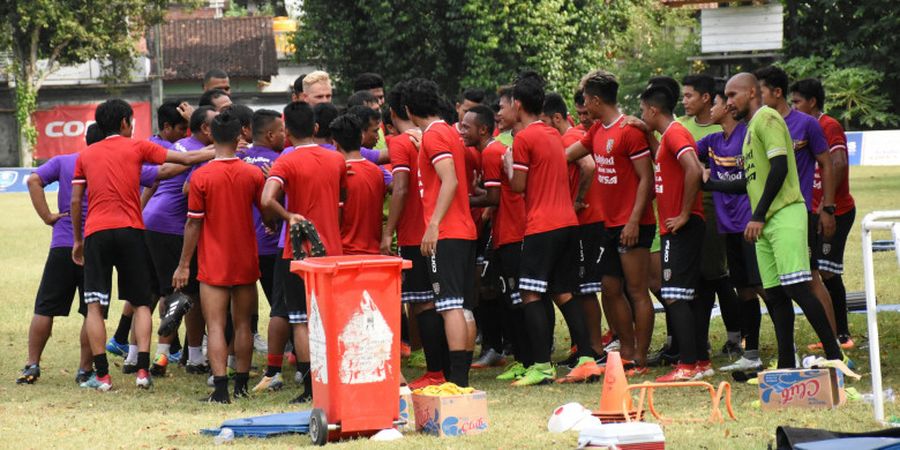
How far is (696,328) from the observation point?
33.0ft

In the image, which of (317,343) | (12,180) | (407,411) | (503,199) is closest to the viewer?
(317,343)

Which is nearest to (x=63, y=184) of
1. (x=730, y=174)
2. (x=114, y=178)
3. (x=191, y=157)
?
(x=114, y=178)

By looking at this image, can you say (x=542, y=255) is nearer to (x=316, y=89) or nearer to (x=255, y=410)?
(x=255, y=410)

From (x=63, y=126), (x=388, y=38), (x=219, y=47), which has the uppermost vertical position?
(x=388, y=38)

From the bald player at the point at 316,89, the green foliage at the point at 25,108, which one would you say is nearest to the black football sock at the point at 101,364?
the bald player at the point at 316,89

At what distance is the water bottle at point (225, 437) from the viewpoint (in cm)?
770

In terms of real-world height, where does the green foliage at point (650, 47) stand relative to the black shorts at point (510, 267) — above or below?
above

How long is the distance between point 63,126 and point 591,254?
5453cm

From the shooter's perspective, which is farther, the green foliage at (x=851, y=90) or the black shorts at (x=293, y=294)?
the green foliage at (x=851, y=90)

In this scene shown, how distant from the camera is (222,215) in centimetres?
977

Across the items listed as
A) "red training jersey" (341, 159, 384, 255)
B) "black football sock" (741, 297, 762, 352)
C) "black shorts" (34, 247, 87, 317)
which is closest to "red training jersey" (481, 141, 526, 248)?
"red training jersey" (341, 159, 384, 255)

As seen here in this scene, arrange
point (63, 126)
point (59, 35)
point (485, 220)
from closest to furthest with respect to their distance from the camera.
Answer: point (485, 220)
point (59, 35)
point (63, 126)

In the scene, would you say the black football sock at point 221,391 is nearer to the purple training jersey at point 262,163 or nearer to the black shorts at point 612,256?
the purple training jersey at point 262,163

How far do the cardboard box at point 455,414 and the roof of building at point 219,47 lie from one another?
179 ft
